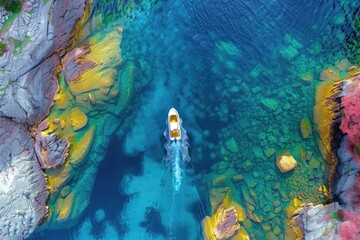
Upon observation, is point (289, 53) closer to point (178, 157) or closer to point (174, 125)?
point (174, 125)

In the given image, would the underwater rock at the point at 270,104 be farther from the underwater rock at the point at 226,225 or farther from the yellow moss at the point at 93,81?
the yellow moss at the point at 93,81

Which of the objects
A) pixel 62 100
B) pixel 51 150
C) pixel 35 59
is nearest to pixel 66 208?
pixel 51 150

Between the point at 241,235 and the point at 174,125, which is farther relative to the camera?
the point at 241,235

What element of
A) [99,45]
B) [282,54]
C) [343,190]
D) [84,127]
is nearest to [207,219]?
[343,190]

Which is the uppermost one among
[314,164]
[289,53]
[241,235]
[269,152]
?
[289,53]

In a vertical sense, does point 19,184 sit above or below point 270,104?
above
